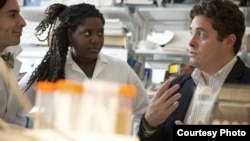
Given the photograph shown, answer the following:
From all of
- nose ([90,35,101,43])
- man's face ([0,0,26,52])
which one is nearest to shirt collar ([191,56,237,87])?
nose ([90,35,101,43])

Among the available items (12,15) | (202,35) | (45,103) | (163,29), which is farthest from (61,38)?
(45,103)

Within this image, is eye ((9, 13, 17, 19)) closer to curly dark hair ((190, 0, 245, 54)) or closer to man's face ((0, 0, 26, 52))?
man's face ((0, 0, 26, 52))

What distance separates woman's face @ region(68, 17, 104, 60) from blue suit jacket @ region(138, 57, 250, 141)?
1.22 feet

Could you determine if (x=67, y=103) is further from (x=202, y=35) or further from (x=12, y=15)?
(x=12, y=15)

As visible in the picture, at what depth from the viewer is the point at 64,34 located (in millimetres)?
1514

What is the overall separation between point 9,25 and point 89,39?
0.30 meters

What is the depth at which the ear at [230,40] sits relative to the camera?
3.86ft

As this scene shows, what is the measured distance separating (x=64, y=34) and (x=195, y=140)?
982 mm

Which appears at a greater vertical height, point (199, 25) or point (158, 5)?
point (199, 25)

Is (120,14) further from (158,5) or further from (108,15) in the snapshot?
(158,5)

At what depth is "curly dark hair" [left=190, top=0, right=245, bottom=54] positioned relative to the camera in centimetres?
116

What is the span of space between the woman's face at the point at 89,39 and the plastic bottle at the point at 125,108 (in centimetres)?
101

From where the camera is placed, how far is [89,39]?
4.59ft

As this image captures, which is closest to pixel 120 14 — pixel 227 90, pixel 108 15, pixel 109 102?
pixel 108 15
